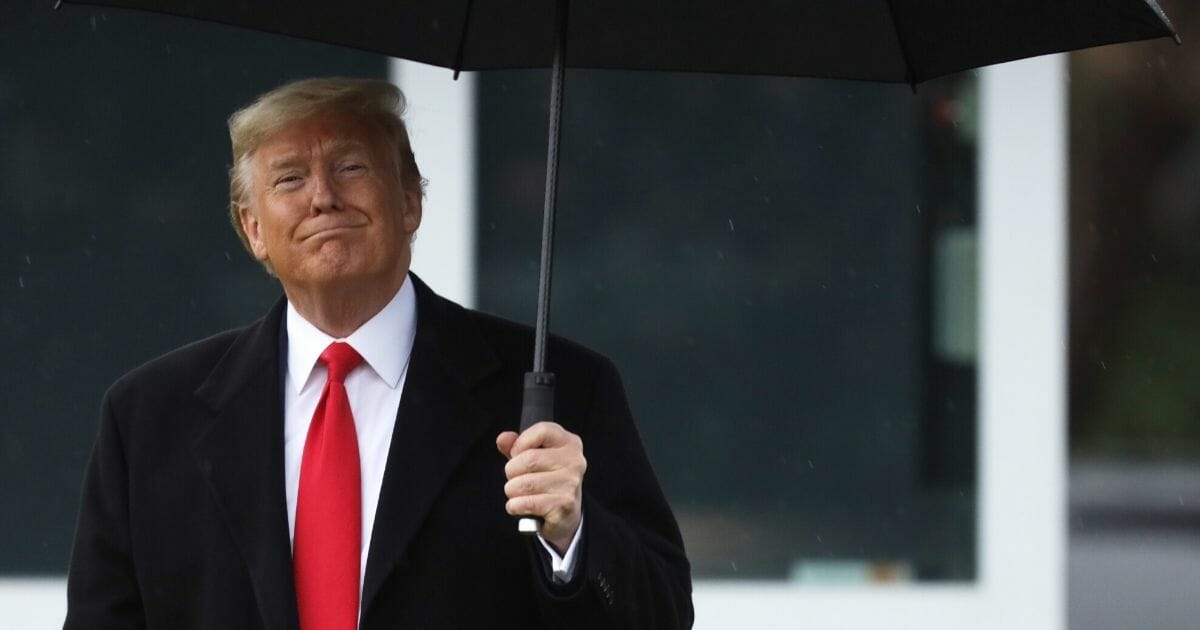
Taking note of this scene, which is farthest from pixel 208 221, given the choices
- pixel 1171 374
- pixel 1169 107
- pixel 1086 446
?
pixel 1086 446

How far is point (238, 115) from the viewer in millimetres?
2889

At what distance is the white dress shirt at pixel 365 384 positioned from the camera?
277 cm

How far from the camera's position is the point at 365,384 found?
2.82 m

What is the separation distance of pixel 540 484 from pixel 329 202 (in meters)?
0.57

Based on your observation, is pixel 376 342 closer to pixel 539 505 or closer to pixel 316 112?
pixel 316 112

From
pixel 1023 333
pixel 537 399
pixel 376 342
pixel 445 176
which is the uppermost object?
pixel 445 176

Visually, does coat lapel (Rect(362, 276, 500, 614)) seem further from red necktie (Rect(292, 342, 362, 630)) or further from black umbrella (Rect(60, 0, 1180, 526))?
black umbrella (Rect(60, 0, 1180, 526))

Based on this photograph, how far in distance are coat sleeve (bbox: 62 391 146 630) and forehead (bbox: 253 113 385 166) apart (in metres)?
0.50

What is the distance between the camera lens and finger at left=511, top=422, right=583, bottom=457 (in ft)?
8.05

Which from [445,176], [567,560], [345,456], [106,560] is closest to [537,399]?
[567,560]

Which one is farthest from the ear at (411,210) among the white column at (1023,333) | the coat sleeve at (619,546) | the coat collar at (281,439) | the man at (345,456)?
the white column at (1023,333)

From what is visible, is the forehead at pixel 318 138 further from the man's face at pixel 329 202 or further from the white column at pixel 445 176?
the white column at pixel 445 176

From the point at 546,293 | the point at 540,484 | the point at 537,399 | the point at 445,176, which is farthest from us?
the point at 445,176

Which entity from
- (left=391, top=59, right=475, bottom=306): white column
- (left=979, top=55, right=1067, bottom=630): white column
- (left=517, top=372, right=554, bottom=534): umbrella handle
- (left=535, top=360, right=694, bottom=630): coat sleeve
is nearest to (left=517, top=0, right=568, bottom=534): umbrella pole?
(left=517, top=372, right=554, bottom=534): umbrella handle
